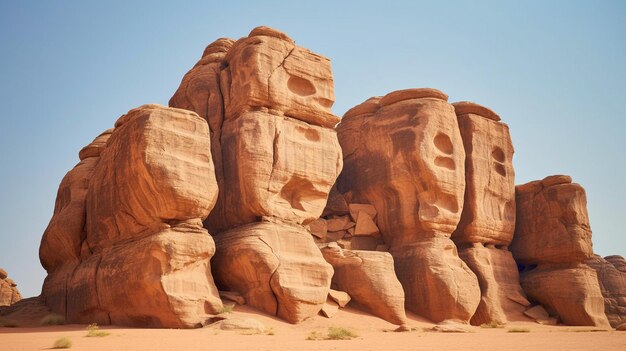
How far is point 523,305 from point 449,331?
938cm

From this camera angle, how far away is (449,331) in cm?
1734

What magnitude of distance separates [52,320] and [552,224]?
63.0 feet

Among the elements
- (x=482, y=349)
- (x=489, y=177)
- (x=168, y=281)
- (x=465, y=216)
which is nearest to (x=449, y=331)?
(x=482, y=349)

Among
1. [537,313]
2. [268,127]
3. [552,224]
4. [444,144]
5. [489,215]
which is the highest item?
[444,144]

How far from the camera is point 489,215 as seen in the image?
26.4 meters

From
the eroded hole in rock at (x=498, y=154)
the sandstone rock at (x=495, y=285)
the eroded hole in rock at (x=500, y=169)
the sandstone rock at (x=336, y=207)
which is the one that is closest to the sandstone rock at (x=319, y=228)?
the sandstone rock at (x=336, y=207)

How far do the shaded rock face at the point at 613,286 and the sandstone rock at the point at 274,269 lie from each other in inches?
603

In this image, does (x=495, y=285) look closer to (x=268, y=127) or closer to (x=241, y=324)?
(x=268, y=127)

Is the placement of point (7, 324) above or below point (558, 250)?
below

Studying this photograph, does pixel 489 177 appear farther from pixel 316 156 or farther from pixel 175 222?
pixel 175 222

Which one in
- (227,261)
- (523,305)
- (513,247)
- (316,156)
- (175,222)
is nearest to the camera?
(175,222)

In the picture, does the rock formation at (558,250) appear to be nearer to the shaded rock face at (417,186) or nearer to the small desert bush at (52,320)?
the shaded rock face at (417,186)

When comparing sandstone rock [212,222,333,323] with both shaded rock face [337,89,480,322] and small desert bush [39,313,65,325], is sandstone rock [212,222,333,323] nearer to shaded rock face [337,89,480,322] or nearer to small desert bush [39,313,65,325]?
small desert bush [39,313,65,325]

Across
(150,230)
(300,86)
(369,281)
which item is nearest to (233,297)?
(150,230)
